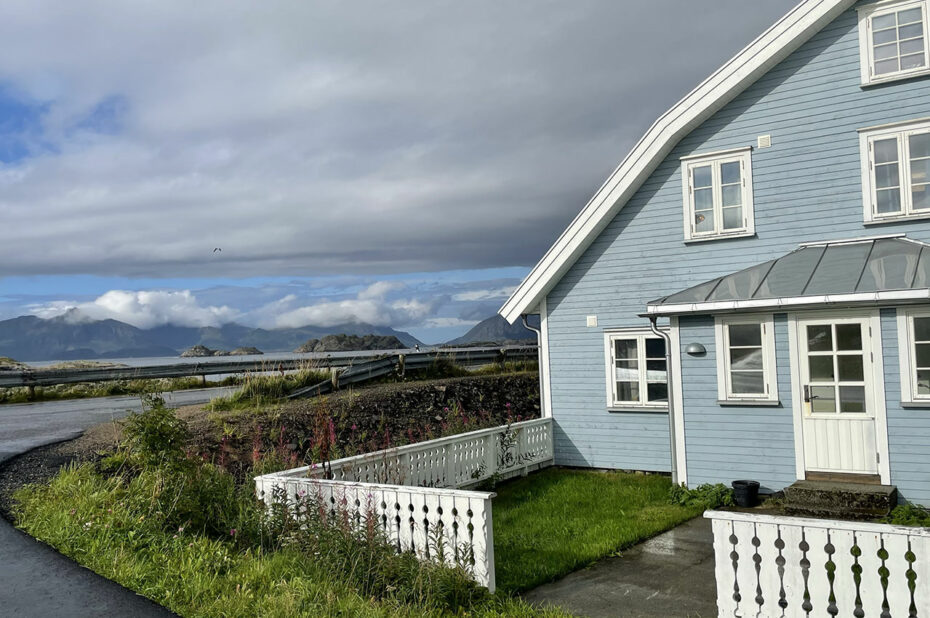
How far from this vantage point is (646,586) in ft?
24.7

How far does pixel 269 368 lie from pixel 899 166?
15.1 m

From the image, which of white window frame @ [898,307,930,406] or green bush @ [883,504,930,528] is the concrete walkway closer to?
green bush @ [883,504,930,528]

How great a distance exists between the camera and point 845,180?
11.7m

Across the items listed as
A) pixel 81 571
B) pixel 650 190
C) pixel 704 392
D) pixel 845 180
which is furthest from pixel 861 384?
pixel 81 571

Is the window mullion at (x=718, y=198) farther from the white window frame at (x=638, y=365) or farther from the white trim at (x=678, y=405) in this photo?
the white window frame at (x=638, y=365)

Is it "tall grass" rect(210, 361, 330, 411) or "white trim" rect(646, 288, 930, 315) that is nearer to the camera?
"white trim" rect(646, 288, 930, 315)

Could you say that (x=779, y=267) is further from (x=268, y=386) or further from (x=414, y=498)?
(x=268, y=386)

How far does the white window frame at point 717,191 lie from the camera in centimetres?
1248

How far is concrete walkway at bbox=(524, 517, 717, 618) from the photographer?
6898 millimetres

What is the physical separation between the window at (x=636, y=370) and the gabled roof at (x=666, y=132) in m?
1.65

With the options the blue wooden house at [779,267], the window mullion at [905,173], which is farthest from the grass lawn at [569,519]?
the window mullion at [905,173]

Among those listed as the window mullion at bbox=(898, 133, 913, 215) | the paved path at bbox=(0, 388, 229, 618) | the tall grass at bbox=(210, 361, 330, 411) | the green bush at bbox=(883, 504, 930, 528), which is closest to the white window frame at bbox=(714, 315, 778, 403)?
the green bush at bbox=(883, 504, 930, 528)

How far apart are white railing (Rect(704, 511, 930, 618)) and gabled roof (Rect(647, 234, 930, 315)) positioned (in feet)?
15.0

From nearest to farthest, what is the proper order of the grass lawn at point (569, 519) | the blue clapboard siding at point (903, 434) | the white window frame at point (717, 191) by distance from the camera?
the grass lawn at point (569, 519) < the blue clapboard siding at point (903, 434) < the white window frame at point (717, 191)
